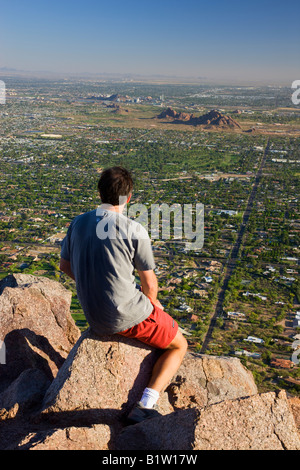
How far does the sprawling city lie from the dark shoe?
2.76 metres

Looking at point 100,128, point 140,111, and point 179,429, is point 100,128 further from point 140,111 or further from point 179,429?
point 179,429

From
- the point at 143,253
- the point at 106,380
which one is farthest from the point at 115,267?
the point at 106,380

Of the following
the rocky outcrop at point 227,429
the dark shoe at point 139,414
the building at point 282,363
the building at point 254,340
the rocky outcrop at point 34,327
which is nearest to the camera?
the rocky outcrop at point 227,429

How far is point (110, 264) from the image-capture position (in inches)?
99.3

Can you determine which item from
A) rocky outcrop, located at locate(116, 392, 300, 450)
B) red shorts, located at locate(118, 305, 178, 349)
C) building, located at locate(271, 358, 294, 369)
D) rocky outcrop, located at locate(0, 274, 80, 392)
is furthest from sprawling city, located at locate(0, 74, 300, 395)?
rocky outcrop, located at locate(116, 392, 300, 450)

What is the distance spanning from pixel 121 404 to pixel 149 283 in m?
0.90

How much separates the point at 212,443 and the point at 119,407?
0.84 metres

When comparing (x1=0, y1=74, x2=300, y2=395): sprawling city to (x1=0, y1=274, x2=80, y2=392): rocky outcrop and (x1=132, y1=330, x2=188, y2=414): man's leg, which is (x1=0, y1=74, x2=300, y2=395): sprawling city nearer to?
(x1=0, y1=274, x2=80, y2=392): rocky outcrop

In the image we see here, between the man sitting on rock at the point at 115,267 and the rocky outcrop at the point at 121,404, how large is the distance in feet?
0.70

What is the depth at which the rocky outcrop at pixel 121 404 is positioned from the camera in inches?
90.1

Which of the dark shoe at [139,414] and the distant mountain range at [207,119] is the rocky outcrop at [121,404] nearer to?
the dark shoe at [139,414]

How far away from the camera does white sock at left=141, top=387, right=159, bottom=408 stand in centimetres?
278

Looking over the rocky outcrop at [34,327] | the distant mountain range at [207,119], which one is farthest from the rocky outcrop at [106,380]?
the distant mountain range at [207,119]
